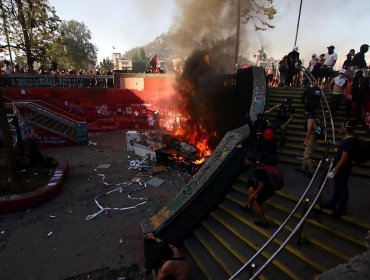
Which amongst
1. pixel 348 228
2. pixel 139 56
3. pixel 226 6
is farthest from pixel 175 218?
pixel 139 56

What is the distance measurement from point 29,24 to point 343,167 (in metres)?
16.0

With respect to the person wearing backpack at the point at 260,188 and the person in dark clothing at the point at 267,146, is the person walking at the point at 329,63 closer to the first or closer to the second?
the person in dark clothing at the point at 267,146

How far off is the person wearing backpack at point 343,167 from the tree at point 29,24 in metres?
12.4

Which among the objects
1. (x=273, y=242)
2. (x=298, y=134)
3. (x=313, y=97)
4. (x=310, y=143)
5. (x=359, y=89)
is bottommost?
(x=273, y=242)

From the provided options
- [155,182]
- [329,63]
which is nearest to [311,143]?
[155,182]

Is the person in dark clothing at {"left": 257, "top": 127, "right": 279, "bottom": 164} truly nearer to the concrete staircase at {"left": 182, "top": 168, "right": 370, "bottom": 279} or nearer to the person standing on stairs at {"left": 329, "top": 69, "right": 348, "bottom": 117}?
the concrete staircase at {"left": 182, "top": 168, "right": 370, "bottom": 279}

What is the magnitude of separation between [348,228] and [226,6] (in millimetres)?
25647

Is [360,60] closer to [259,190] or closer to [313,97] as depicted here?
[313,97]

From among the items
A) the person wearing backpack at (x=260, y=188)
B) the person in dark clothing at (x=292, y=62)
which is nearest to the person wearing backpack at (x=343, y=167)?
the person wearing backpack at (x=260, y=188)

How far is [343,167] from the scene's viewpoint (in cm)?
493

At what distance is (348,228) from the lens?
485 cm

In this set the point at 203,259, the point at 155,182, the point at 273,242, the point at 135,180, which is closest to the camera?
the point at 273,242

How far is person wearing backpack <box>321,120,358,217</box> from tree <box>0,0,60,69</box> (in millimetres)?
12405

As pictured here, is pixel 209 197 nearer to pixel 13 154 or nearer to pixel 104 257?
pixel 104 257
